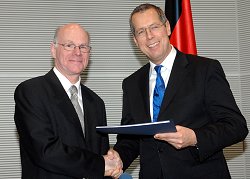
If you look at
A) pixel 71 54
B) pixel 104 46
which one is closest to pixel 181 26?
pixel 104 46

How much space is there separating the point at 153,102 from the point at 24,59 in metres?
2.42

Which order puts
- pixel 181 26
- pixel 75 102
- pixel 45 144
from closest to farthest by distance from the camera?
pixel 45 144, pixel 75 102, pixel 181 26

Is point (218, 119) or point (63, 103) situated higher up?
point (63, 103)

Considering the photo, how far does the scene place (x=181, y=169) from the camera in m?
2.62

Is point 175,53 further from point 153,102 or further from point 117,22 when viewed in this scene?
point 117,22

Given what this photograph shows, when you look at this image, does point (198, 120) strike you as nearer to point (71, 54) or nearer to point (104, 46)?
point (71, 54)

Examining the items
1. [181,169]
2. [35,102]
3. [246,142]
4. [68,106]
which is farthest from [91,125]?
[246,142]

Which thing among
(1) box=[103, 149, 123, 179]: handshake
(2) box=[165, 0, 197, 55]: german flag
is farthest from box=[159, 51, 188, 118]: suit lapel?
(2) box=[165, 0, 197, 55]: german flag

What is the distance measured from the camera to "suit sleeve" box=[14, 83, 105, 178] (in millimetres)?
2564

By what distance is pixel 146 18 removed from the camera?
114 inches

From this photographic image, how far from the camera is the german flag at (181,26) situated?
392 centimetres

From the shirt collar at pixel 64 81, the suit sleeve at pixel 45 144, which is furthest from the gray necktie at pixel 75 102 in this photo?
the suit sleeve at pixel 45 144

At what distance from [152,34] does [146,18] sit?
0.13 meters

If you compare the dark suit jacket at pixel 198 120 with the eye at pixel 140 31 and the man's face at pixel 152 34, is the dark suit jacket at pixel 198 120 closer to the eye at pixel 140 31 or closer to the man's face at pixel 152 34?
the man's face at pixel 152 34
